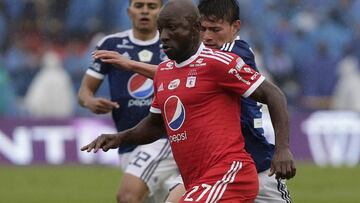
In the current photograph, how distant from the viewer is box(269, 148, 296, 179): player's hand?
727cm

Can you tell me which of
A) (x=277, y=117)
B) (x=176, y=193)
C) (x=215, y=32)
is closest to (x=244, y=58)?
(x=215, y=32)

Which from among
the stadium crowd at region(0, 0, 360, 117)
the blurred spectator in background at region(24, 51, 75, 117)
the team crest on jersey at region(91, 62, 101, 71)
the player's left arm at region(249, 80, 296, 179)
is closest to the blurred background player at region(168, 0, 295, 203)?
the player's left arm at region(249, 80, 296, 179)

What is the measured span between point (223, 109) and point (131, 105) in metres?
3.38

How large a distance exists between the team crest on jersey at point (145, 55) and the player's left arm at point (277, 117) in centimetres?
349

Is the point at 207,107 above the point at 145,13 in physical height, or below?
above

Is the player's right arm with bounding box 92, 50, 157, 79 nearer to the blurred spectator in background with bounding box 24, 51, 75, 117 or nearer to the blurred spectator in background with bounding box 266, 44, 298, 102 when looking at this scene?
the blurred spectator in background with bounding box 24, 51, 75, 117

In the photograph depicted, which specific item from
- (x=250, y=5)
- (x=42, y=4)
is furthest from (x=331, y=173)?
(x=42, y=4)

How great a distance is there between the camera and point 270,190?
880cm

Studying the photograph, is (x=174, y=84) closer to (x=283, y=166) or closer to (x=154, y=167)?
(x=283, y=166)

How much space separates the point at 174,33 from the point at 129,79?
11.4 ft

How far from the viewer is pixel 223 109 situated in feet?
25.2

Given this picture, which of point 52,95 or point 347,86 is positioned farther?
point 347,86

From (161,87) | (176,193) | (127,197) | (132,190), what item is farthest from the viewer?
(132,190)

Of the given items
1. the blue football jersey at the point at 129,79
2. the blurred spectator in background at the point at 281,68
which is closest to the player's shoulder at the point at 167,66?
the blue football jersey at the point at 129,79
